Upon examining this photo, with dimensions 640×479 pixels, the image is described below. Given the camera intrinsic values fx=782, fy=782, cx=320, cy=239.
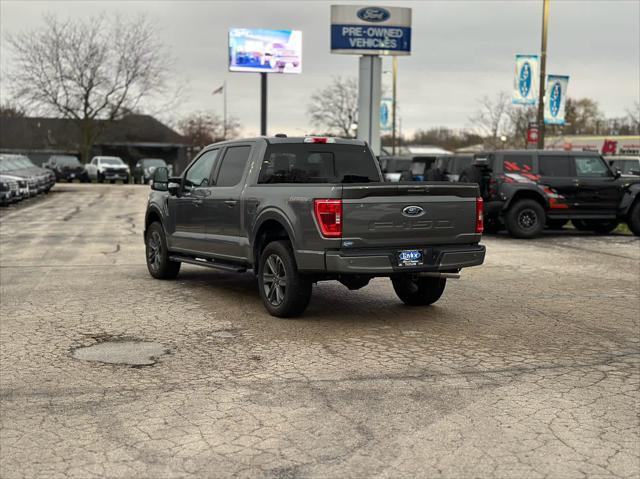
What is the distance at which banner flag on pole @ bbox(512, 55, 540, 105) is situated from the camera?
87.2 feet

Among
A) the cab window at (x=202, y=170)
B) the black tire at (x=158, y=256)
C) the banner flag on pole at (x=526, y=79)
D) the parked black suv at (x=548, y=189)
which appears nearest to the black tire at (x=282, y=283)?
the cab window at (x=202, y=170)

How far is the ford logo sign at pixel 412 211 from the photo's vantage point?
746cm

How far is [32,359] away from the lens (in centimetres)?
620

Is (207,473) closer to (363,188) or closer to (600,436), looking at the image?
(600,436)

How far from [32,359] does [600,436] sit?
425 centimetres

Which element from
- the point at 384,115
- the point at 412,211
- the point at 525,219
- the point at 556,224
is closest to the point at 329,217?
the point at 412,211

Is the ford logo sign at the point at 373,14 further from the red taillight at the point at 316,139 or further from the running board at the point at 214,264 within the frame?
the red taillight at the point at 316,139

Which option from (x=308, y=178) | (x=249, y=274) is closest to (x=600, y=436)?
(x=308, y=178)

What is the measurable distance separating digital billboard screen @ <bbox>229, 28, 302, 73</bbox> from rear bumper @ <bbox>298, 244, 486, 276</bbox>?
45942 millimetres

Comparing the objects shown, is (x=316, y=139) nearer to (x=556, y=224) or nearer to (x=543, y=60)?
(x=556, y=224)

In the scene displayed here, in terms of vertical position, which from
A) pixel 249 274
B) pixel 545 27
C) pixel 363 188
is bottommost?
pixel 249 274

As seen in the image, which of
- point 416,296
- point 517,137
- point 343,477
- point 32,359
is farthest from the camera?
point 517,137

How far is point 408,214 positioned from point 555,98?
21.8 m

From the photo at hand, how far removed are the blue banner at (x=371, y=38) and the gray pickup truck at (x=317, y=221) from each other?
30884mm
